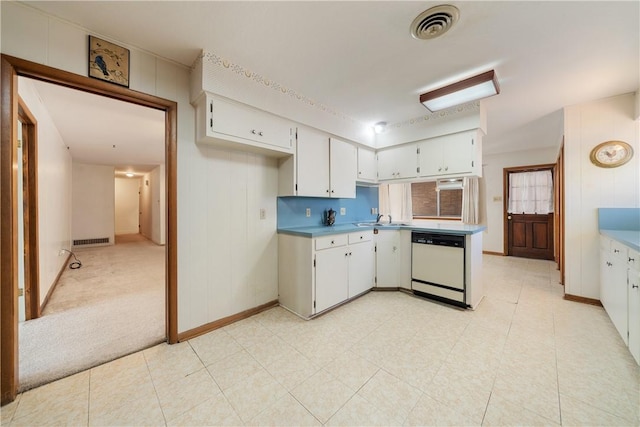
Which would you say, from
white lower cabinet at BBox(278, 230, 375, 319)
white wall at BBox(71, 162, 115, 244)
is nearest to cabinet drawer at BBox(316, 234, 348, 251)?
white lower cabinet at BBox(278, 230, 375, 319)

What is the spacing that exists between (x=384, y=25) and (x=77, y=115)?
4.18 metres

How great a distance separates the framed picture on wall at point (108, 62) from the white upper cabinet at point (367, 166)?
275cm

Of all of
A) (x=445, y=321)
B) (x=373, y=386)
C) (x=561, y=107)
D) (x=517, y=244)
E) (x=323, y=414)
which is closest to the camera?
(x=323, y=414)

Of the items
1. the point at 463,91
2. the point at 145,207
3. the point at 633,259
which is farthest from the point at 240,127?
the point at 145,207

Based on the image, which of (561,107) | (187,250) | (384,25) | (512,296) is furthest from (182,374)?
(561,107)

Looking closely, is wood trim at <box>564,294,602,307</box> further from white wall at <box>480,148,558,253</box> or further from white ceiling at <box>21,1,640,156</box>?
white wall at <box>480,148,558,253</box>

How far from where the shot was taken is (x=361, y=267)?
3.14m

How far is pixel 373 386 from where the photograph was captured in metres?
1.61

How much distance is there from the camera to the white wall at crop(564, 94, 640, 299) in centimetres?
275

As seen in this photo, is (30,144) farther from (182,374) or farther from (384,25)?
(384,25)

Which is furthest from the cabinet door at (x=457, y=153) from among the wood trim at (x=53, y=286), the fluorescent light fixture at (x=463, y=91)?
the wood trim at (x=53, y=286)

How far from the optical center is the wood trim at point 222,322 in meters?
2.19

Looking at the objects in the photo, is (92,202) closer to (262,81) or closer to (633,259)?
(262,81)

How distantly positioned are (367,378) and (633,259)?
2.12m
